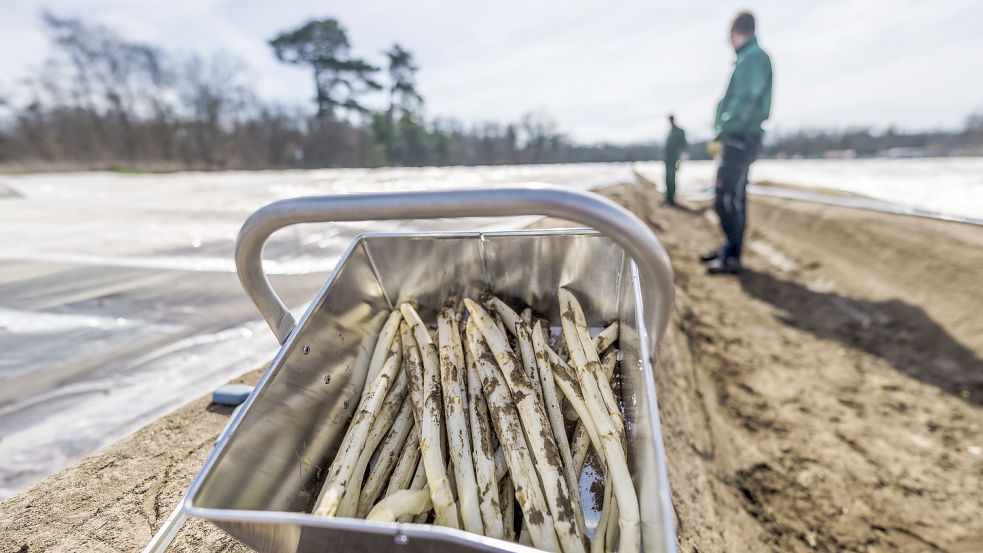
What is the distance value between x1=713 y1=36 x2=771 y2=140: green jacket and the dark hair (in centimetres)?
9

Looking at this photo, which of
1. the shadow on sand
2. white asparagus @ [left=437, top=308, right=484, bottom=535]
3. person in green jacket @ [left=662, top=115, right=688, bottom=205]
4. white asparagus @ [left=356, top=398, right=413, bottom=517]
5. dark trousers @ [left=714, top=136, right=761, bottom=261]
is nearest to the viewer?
white asparagus @ [left=437, top=308, right=484, bottom=535]

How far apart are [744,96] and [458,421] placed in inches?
194

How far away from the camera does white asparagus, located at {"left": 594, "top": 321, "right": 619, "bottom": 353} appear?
1531 mm

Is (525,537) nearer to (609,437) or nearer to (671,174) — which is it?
(609,437)

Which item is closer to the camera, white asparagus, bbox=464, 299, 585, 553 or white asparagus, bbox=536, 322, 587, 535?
white asparagus, bbox=464, 299, 585, 553

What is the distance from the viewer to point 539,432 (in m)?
1.15

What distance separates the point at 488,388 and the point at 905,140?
61.1 m

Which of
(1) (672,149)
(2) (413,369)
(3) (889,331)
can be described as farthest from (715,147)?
(1) (672,149)

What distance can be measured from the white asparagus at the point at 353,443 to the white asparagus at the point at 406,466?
0.11 metres

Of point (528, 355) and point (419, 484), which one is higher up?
point (528, 355)

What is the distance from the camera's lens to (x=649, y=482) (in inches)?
36.0

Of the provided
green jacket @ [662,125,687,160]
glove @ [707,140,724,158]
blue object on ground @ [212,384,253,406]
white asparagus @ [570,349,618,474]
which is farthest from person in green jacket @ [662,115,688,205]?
blue object on ground @ [212,384,253,406]

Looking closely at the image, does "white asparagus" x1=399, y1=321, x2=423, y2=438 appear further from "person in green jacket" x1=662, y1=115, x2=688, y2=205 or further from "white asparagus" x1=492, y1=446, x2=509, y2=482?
"person in green jacket" x1=662, y1=115, x2=688, y2=205

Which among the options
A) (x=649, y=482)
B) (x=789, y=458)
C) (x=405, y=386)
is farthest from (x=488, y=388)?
(x=789, y=458)
